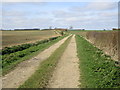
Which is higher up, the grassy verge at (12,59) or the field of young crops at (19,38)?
the field of young crops at (19,38)

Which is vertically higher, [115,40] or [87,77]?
[115,40]

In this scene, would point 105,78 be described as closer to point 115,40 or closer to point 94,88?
point 94,88

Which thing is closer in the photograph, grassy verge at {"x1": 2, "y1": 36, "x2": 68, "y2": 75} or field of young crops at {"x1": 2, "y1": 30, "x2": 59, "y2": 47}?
grassy verge at {"x1": 2, "y1": 36, "x2": 68, "y2": 75}

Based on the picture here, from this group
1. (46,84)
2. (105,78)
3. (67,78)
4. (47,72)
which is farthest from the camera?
(47,72)

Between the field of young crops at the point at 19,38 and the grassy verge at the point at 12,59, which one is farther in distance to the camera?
the field of young crops at the point at 19,38

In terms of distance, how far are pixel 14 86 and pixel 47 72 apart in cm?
245

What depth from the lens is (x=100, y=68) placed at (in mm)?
10383

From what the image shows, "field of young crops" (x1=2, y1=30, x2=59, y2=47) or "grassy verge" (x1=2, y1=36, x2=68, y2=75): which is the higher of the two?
"field of young crops" (x1=2, y1=30, x2=59, y2=47)

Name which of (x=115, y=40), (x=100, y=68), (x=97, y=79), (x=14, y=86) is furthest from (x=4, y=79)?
(x=115, y=40)

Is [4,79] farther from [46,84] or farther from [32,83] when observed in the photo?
[46,84]

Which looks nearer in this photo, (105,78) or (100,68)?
(105,78)

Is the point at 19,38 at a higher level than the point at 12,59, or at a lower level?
higher

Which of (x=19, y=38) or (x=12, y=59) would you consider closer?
(x=12, y=59)

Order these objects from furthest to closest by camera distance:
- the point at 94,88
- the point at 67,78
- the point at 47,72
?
the point at 47,72
the point at 67,78
the point at 94,88
